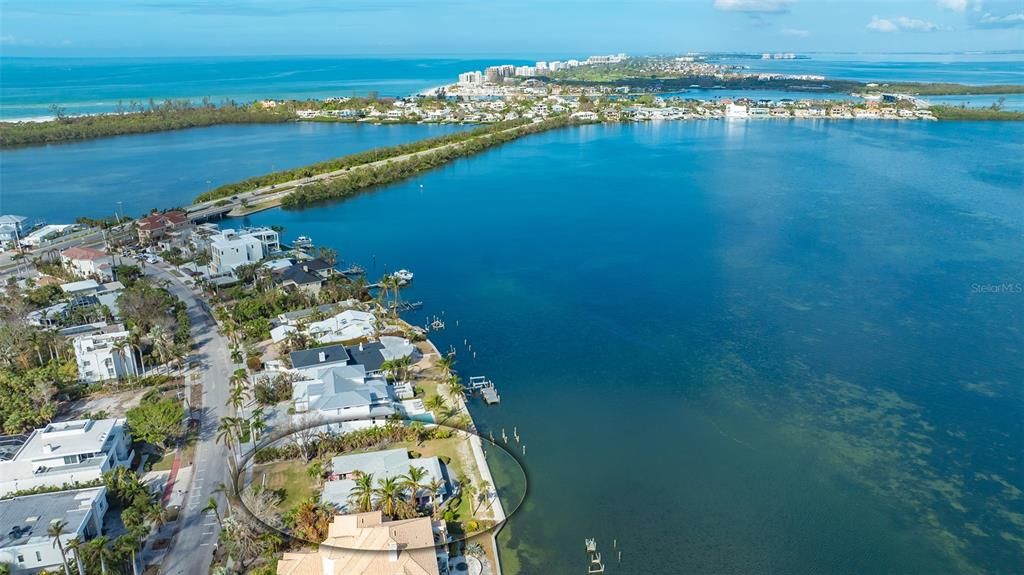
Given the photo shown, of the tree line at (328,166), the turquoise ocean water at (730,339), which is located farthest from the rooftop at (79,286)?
the tree line at (328,166)

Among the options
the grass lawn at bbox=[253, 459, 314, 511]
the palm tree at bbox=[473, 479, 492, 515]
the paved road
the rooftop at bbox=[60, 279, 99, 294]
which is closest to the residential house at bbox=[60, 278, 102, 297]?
the rooftop at bbox=[60, 279, 99, 294]

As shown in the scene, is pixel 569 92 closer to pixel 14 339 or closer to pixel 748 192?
pixel 748 192

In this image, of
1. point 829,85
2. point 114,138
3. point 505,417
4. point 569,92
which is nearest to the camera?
point 505,417

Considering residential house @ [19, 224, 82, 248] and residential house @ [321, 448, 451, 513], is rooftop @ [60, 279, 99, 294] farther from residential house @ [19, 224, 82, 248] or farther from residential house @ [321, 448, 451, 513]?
residential house @ [321, 448, 451, 513]

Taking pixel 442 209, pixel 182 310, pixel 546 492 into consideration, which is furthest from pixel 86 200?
pixel 546 492

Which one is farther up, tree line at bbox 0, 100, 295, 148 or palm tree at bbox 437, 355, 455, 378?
tree line at bbox 0, 100, 295, 148

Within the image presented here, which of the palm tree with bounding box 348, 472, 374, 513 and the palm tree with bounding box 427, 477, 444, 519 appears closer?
the palm tree with bounding box 348, 472, 374, 513

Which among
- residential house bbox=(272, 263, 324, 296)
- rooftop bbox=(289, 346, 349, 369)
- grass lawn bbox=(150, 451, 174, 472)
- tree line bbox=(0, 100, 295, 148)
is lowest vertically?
grass lawn bbox=(150, 451, 174, 472)

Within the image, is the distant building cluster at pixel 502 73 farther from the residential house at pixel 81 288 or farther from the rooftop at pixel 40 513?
the rooftop at pixel 40 513
